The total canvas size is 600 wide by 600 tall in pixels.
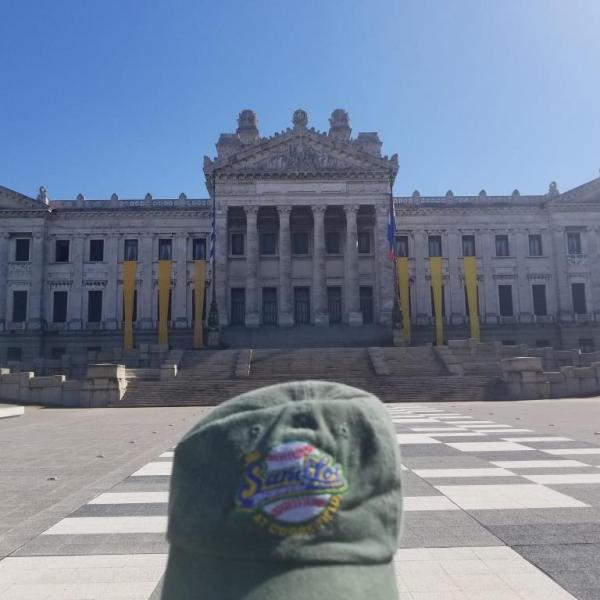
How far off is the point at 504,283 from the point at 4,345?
4055 cm

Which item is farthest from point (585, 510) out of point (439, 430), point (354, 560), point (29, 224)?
point (29, 224)

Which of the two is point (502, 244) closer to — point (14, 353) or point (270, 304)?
point (270, 304)

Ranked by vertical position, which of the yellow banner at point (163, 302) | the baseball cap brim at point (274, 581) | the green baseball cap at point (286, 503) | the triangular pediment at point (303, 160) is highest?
the triangular pediment at point (303, 160)

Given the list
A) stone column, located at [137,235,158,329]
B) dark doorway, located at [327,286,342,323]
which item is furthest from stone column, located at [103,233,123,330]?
dark doorway, located at [327,286,342,323]

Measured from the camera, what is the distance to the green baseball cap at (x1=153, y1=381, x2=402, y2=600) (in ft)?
6.40

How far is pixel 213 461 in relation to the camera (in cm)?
207

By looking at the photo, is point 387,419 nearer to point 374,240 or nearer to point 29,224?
point 374,240

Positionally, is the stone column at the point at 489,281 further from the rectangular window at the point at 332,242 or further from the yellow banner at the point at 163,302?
the yellow banner at the point at 163,302

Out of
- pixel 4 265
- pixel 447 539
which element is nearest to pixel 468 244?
pixel 4 265

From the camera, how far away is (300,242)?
160 ft

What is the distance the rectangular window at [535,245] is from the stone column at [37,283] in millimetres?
40320

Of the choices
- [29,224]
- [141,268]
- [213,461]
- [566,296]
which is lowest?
[213,461]

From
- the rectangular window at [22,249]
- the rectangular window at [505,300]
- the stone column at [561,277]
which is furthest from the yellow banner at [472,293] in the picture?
the rectangular window at [22,249]

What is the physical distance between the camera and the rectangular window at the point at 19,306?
47.6 metres
